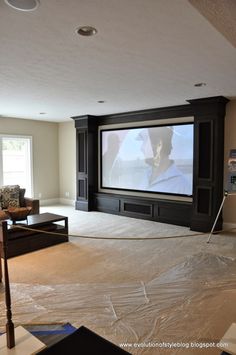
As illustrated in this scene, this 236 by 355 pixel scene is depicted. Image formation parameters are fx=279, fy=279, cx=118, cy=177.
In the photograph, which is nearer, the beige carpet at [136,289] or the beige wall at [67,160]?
the beige carpet at [136,289]

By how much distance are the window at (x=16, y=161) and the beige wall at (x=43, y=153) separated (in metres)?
0.16

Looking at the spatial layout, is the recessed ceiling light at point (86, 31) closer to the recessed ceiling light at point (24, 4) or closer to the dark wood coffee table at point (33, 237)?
the recessed ceiling light at point (24, 4)

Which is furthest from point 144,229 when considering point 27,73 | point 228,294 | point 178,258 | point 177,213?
point 27,73

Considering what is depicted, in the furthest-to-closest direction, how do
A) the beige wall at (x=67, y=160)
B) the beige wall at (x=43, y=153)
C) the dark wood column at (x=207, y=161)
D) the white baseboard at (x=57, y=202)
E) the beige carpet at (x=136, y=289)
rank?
the white baseboard at (x=57, y=202) → the beige wall at (x=67, y=160) → the beige wall at (x=43, y=153) → the dark wood column at (x=207, y=161) → the beige carpet at (x=136, y=289)

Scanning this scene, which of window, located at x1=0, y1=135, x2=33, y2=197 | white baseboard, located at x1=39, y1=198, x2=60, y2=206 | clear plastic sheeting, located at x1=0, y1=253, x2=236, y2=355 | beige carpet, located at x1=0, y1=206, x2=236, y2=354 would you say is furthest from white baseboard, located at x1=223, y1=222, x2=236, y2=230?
window, located at x1=0, y1=135, x2=33, y2=197

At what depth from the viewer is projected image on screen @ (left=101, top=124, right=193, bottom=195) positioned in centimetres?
588

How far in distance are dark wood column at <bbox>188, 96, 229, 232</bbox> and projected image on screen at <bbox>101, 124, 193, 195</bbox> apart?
332 millimetres

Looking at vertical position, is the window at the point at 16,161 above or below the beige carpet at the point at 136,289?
above

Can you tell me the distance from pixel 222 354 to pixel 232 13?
2.30 meters

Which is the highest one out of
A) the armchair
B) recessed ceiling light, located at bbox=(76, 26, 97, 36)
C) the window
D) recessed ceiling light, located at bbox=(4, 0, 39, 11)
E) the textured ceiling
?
recessed ceiling light, located at bbox=(76, 26, 97, 36)

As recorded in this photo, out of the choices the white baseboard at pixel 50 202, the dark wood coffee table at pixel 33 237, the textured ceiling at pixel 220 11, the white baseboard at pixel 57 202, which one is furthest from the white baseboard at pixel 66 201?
the textured ceiling at pixel 220 11

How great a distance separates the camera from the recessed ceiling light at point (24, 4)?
1886 mm

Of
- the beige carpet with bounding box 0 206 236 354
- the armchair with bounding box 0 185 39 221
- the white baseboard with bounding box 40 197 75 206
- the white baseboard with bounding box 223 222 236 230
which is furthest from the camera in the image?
the white baseboard with bounding box 40 197 75 206

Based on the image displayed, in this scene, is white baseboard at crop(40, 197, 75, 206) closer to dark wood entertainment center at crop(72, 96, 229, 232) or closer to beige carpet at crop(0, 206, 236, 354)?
dark wood entertainment center at crop(72, 96, 229, 232)
